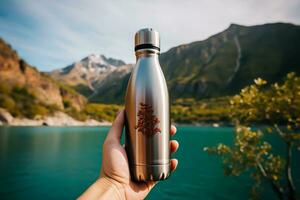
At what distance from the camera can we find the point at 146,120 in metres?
2.68

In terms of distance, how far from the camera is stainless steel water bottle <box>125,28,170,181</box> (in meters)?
2.66

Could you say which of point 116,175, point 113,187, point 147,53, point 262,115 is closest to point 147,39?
point 147,53

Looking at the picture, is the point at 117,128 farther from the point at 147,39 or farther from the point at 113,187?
the point at 147,39

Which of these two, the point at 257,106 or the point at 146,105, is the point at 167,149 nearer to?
the point at 146,105

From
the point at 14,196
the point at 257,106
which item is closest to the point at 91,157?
the point at 14,196

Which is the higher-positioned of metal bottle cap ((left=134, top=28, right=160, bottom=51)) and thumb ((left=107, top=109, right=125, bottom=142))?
metal bottle cap ((left=134, top=28, right=160, bottom=51))

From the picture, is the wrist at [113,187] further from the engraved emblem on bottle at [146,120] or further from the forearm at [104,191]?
the engraved emblem on bottle at [146,120]

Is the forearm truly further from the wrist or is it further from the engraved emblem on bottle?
the engraved emblem on bottle

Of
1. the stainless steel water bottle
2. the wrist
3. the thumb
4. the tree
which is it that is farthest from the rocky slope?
the stainless steel water bottle

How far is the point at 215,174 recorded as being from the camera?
3125 cm

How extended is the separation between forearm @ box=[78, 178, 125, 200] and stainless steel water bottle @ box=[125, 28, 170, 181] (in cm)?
22

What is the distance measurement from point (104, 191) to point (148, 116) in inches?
34.9

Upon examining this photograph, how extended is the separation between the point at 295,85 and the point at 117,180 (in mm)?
7361

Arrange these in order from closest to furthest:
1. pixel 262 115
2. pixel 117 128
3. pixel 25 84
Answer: pixel 117 128, pixel 262 115, pixel 25 84
